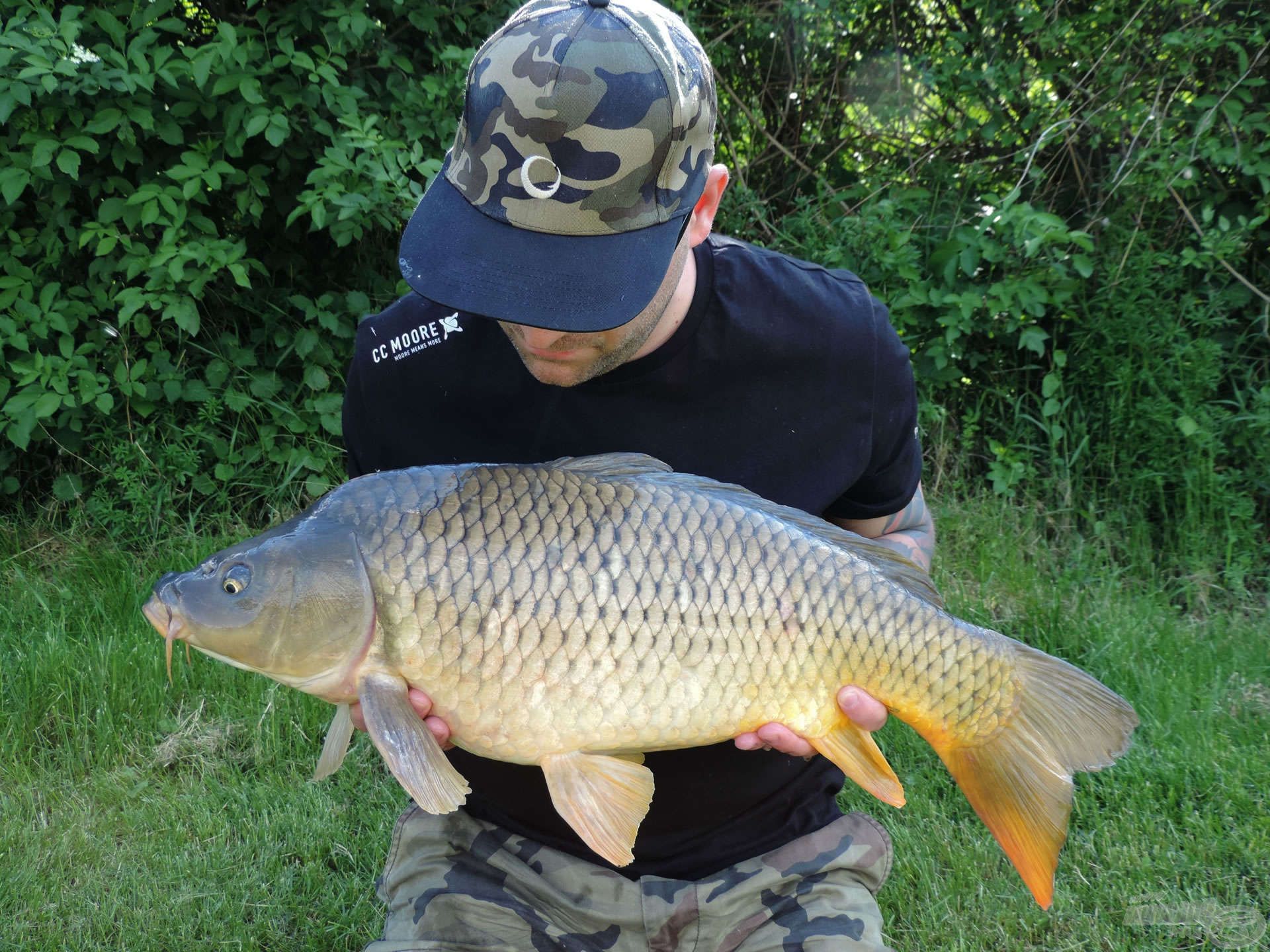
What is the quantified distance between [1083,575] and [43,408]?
2.72 metres

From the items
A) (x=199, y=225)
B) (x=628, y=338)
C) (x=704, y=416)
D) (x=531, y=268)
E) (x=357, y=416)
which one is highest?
(x=531, y=268)

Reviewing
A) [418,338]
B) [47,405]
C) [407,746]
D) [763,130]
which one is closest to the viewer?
[407,746]

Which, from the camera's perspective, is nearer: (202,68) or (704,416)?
(704,416)

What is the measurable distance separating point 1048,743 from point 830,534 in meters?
0.39

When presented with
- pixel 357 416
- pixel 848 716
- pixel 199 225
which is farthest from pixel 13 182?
pixel 848 716

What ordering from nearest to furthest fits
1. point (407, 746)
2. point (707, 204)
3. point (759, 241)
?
point (407, 746), point (707, 204), point (759, 241)

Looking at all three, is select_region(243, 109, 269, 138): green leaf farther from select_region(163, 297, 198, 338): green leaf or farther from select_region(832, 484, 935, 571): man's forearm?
select_region(832, 484, 935, 571): man's forearm

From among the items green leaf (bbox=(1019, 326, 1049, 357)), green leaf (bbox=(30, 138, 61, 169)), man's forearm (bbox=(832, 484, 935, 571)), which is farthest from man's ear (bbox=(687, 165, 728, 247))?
green leaf (bbox=(30, 138, 61, 169))

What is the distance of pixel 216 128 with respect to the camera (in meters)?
3.31

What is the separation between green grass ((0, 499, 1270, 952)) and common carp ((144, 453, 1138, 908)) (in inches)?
29.9

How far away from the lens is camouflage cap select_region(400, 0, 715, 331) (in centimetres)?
144

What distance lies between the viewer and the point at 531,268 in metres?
1.45

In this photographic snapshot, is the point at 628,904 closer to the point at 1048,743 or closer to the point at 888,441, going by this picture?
the point at 1048,743

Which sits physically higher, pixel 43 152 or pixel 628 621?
pixel 628 621
